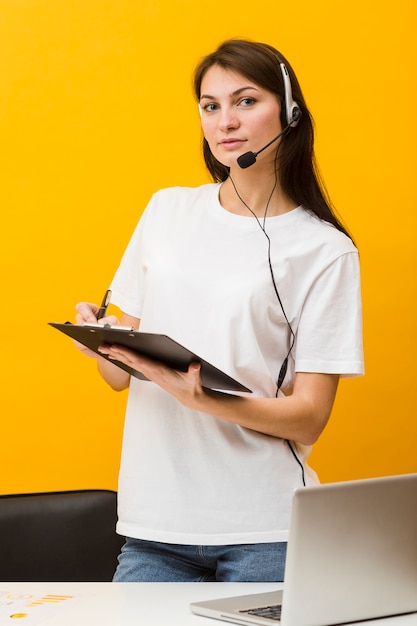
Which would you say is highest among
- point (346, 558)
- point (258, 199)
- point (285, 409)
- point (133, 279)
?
point (258, 199)

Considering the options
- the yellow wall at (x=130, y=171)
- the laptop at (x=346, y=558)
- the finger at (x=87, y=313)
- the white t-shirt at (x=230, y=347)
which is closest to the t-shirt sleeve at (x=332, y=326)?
the white t-shirt at (x=230, y=347)

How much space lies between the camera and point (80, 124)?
9.41ft

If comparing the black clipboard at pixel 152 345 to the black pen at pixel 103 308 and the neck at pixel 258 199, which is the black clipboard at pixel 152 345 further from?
the neck at pixel 258 199

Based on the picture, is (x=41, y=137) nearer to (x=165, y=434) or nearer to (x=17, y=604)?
(x=165, y=434)

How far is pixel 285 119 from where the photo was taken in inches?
83.1

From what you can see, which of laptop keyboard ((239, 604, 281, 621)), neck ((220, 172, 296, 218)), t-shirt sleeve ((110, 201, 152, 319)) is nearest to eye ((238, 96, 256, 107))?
neck ((220, 172, 296, 218))

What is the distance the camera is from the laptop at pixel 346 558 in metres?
1.45

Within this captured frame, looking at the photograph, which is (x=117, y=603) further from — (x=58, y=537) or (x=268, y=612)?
(x=58, y=537)

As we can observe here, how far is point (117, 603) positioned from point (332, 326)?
28.0 inches

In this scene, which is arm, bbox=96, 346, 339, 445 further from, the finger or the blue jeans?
the blue jeans

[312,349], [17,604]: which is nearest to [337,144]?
[312,349]

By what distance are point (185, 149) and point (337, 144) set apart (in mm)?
435

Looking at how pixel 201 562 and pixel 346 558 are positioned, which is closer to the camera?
pixel 346 558

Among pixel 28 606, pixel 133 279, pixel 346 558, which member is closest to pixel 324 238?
pixel 133 279
